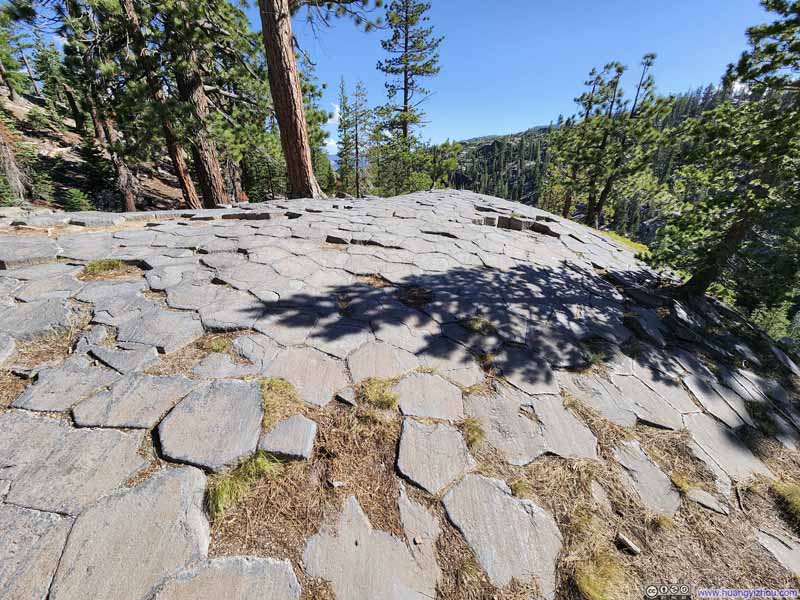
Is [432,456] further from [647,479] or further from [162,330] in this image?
[162,330]

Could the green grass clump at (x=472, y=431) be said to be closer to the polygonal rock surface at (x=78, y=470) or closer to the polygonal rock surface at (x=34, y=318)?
the polygonal rock surface at (x=78, y=470)

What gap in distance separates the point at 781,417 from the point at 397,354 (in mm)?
2661

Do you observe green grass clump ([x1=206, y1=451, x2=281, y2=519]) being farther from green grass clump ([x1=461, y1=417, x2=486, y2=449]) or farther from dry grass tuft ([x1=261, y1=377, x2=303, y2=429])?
green grass clump ([x1=461, y1=417, x2=486, y2=449])

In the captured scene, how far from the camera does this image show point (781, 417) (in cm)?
208

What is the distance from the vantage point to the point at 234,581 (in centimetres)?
95

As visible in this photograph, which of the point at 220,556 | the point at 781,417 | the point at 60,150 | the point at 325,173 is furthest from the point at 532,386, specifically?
the point at 325,173

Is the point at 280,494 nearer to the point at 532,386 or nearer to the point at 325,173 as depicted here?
the point at 532,386

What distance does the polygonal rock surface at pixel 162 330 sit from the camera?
183 cm

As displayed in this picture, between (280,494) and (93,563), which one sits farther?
(280,494)

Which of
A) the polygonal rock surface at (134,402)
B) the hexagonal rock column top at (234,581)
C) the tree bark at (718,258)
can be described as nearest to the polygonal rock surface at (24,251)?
the polygonal rock surface at (134,402)

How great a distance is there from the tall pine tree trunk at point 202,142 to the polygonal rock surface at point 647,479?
763 centimetres

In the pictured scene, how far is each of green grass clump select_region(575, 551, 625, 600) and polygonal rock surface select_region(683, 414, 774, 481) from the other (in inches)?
40.0

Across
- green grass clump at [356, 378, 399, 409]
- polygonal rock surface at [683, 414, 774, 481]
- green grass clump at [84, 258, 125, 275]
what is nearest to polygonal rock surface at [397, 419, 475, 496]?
green grass clump at [356, 378, 399, 409]

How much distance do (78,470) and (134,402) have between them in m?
0.33
